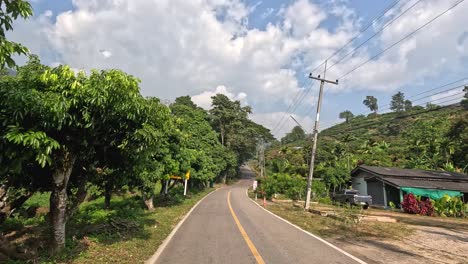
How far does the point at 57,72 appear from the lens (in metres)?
6.81

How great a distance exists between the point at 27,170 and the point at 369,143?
74456 mm

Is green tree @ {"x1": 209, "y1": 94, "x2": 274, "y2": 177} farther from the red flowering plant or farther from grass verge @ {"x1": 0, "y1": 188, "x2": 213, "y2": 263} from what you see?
grass verge @ {"x1": 0, "y1": 188, "x2": 213, "y2": 263}

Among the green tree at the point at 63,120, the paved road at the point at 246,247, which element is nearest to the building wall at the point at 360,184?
the paved road at the point at 246,247

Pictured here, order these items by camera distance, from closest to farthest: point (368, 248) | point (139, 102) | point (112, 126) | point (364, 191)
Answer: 1. point (139, 102)
2. point (112, 126)
3. point (368, 248)
4. point (364, 191)

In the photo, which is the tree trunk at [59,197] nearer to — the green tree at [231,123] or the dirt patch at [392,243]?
the dirt patch at [392,243]

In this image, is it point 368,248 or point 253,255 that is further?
point 368,248

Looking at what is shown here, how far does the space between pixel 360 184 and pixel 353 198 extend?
8.89 m

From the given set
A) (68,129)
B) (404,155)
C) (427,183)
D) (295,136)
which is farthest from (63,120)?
(295,136)

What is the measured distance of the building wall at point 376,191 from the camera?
33209 mm

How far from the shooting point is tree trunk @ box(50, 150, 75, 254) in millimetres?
7625

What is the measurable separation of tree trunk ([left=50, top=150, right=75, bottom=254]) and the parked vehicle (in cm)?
2687

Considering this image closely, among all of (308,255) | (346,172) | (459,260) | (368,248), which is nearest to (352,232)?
(368,248)

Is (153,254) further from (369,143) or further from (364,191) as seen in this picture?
(369,143)

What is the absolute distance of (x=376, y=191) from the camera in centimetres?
3422
